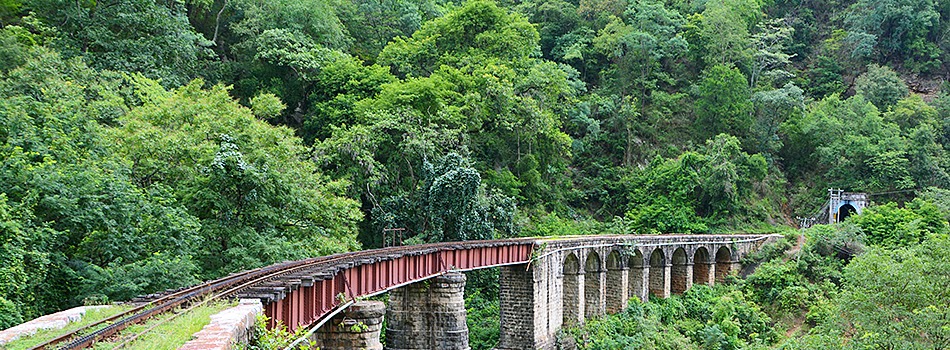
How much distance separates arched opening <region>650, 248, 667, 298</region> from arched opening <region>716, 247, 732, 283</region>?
607 centimetres

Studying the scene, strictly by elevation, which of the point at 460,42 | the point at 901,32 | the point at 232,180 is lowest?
the point at 232,180

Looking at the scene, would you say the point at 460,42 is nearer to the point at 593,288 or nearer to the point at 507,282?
the point at 593,288

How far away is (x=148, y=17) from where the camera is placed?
34.5 metres

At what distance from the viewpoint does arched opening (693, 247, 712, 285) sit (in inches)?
1594

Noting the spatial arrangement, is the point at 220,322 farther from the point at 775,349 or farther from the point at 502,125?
the point at 502,125

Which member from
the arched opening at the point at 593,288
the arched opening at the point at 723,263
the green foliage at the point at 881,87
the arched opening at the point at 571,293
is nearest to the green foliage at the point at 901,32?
the green foliage at the point at 881,87

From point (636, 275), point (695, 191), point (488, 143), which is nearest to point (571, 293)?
point (636, 275)

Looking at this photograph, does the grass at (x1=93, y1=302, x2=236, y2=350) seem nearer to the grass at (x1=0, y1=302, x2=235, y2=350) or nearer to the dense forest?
the grass at (x1=0, y1=302, x2=235, y2=350)

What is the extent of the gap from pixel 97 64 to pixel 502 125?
19.8 meters

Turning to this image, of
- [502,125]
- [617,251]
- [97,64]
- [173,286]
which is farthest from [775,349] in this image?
[97,64]

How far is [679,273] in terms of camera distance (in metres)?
39.2

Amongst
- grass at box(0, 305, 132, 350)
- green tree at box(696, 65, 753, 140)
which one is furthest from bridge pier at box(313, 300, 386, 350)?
green tree at box(696, 65, 753, 140)

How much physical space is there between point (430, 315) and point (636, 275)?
15.6 meters

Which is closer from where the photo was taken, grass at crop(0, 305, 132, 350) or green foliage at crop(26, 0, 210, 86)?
grass at crop(0, 305, 132, 350)
